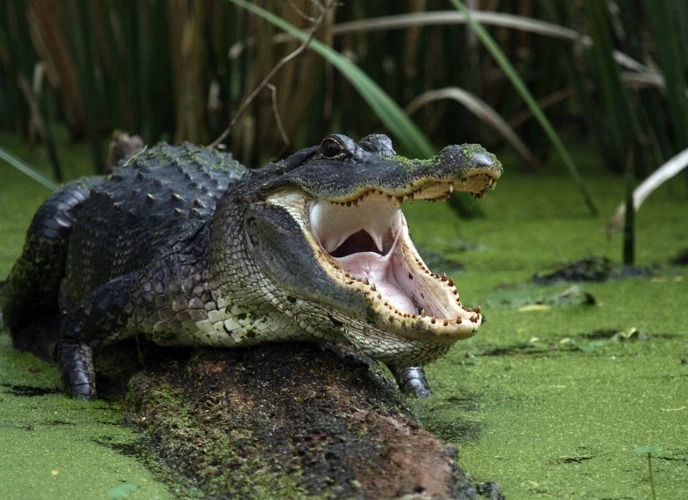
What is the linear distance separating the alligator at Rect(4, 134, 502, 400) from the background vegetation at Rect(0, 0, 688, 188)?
1.96 meters

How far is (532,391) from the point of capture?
3.19m

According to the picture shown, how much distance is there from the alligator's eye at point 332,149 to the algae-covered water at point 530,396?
2.56ft

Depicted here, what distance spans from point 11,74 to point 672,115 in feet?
14.6

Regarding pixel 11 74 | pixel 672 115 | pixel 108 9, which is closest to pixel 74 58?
pixel 11 74

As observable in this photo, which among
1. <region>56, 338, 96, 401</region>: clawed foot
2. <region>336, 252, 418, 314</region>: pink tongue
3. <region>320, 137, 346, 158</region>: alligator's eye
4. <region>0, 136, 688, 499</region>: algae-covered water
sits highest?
<region>320, 137, 346, 158</region>: alligator's eye

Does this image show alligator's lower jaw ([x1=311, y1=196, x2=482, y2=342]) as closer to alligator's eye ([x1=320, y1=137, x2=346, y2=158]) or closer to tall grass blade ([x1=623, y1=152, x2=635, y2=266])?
alligator's eye ([x1=320, y1=137, x2=346, y2=158])

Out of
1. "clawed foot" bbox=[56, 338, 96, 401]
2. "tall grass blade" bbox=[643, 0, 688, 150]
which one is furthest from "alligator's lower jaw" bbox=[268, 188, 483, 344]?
"tall grass blade" bbox=[643, 0, 688, 150]

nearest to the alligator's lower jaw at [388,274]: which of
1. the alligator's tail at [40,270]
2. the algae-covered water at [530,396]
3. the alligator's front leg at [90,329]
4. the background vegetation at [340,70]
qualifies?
the algae-covered water at [530,396]

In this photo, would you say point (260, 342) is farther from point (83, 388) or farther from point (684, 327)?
point (684, 327)

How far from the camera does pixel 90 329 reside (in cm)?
324

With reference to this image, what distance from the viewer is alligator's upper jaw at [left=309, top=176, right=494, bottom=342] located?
2588 millimetres

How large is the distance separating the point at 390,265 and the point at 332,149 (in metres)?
0.36

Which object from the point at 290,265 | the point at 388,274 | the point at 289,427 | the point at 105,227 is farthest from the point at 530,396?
the point at 105,227

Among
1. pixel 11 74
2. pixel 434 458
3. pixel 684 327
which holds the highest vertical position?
pixel 11 74
